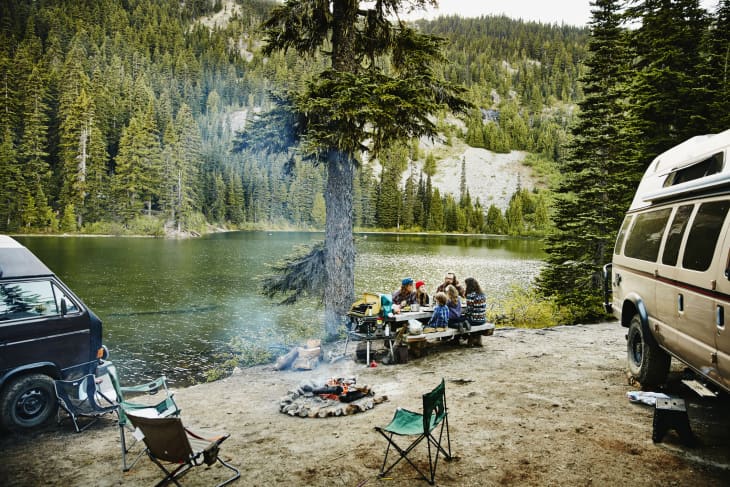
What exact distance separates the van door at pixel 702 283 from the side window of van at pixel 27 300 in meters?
7.87

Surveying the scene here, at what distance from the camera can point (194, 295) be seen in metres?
24.2

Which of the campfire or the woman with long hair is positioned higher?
the woman with long hair

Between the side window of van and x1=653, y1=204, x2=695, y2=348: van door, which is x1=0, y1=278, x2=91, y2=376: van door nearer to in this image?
the side window of van

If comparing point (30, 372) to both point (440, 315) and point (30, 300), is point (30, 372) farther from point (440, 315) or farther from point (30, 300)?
point (440, 315)

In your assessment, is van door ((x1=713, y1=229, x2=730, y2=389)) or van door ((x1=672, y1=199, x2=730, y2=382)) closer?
van door ((x1=713, y1=229, x2=730, y2=389))

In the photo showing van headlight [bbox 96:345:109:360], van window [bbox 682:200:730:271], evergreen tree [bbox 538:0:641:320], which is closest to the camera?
van window [bbox 682:200:730:271]

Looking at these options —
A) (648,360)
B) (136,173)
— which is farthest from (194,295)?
(136,173)

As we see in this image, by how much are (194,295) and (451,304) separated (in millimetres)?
18645

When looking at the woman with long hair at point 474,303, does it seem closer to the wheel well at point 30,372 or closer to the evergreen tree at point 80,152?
the wheel well at point 30,372

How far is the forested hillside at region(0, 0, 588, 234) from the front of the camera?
231 feet

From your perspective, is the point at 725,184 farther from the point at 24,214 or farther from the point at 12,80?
the point at 12,80

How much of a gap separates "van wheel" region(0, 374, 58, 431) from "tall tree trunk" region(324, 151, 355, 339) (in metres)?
7.23

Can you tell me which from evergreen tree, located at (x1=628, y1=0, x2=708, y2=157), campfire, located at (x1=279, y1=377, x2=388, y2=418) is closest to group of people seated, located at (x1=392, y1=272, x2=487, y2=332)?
campfire, located at (x1=279, y1=377, x2=388, y2=418)

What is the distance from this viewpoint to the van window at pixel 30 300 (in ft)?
19.0
